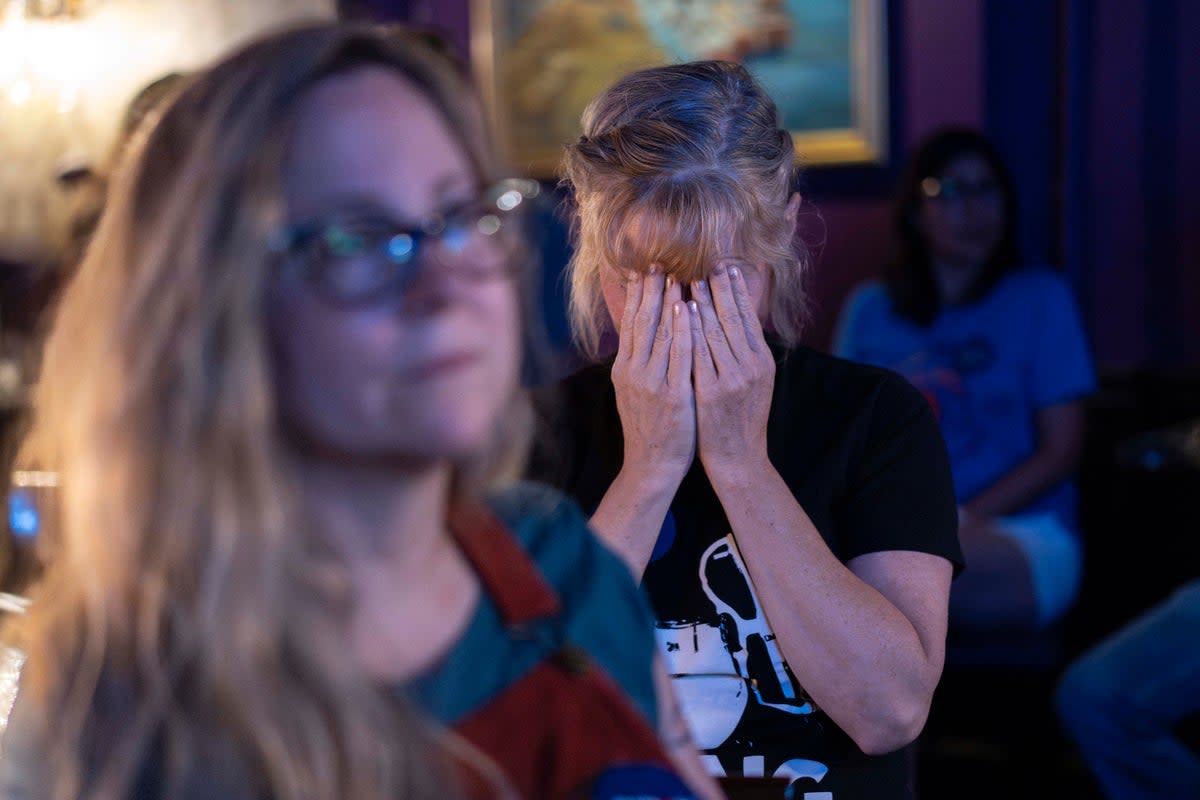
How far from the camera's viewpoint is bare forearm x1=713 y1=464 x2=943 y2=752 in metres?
1.31

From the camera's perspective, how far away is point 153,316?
0.74 metres

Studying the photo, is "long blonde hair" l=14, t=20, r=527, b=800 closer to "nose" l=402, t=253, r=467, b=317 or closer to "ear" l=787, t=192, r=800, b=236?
"nose" l=402, t=253, r=467, b=317

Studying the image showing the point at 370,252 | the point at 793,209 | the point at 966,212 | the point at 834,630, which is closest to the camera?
the point at 370,252

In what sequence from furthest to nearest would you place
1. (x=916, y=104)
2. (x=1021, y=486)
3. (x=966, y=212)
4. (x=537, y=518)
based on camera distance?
(x=916, y=104) < (x=966, y=212) < (x=1021, y=486) < (x=537, y=518)

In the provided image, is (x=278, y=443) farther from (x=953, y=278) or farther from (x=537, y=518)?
(x=953, y=278)

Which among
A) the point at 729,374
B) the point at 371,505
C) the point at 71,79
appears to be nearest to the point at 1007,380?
the point at 729,374

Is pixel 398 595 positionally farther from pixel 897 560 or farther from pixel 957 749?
pixel 957 749

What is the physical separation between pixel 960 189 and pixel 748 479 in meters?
2.01

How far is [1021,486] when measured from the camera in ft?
9.57

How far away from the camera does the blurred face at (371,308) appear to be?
0.73 metres

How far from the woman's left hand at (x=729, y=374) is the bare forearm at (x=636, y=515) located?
6 cm

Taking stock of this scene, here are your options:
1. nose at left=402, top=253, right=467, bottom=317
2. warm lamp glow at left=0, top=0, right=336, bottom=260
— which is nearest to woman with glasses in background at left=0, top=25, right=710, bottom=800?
nose at left=402, top=253, right=467, bottom=317

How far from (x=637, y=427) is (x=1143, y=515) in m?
2.28

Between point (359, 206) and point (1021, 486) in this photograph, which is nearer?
point (359, 206)
